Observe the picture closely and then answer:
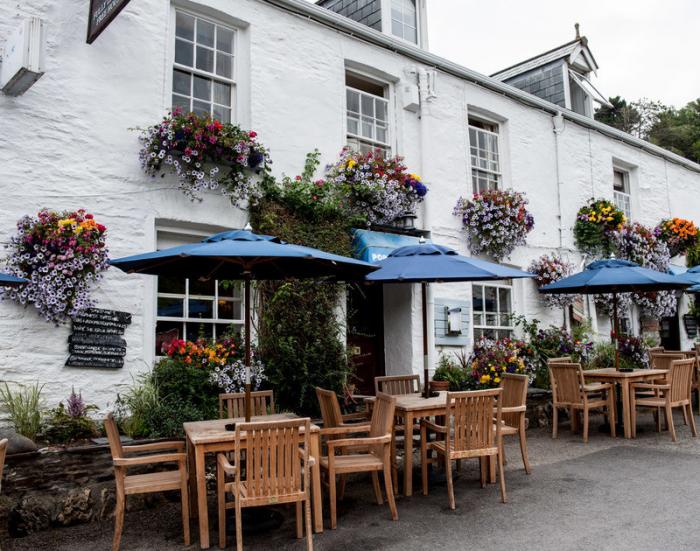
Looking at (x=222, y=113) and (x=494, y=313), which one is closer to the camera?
(x=222, y=113)

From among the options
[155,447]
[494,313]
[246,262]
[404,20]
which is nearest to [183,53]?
[246,262]

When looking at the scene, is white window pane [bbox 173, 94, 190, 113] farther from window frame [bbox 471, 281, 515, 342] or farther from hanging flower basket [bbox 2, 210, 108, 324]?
window frame [bbox 471, 281, 515, 342]

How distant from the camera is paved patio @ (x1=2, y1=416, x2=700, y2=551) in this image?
429 cm

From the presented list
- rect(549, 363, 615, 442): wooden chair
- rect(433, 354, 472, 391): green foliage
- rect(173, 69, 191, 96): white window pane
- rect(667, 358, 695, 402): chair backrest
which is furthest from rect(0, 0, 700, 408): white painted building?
rect(667, 358, 695, 402): chair backrest

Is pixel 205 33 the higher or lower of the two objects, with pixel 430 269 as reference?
higher

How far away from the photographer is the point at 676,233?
1374cm

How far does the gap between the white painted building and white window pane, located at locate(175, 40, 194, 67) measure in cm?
2

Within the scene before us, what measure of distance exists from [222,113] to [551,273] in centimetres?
656

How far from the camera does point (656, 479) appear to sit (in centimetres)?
579

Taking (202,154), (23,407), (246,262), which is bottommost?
(23,407)

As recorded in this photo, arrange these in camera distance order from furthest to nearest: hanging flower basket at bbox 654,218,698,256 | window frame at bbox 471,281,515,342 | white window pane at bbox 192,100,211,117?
hanging flower basket at bbox 654,218,698,256
window frame at bbox 471,281,515,342
white window pane at bbox 192,100,211,117

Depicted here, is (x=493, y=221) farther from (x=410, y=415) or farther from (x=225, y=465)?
(x=225, y=465)

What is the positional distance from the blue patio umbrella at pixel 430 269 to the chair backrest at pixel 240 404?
163cm

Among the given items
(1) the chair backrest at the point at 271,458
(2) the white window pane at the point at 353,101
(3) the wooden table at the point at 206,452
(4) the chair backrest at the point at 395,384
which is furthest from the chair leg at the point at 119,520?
(2) the white window pane at the point at 353,101
